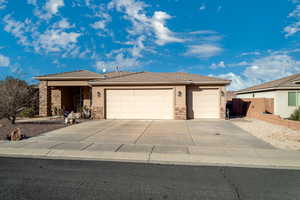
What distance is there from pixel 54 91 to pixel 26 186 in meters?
15.1

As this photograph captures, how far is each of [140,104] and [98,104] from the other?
356 cm

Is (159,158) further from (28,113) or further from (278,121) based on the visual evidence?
(28,113)

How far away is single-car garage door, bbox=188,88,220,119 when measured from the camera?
14.2 metres

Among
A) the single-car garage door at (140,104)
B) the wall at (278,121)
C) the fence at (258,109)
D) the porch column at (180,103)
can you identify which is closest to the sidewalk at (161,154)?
the wall at (278,121)

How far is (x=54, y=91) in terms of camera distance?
55.7 ft

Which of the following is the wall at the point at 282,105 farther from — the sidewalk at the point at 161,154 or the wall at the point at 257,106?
the sidewalk at the point at 161,154

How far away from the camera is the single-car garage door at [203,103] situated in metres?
14.2

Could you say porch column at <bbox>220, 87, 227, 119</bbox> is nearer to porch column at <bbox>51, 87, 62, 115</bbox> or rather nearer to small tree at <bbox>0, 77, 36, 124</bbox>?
small tree at <bbox>0, 77, 36, 124</bbox>

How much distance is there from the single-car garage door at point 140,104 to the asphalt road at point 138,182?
361 inches

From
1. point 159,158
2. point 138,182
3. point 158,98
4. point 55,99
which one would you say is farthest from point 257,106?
point 55,99

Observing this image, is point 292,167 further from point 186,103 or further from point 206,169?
point 186,103

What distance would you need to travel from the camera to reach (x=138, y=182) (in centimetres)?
396

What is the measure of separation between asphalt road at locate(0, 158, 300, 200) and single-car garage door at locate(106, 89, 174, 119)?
9174 mm

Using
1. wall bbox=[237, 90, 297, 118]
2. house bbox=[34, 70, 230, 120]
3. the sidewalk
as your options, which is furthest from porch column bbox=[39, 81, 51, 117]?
wall bbox=[237, 90, 297, 118]
